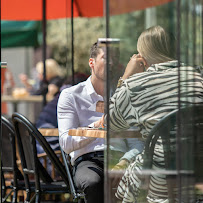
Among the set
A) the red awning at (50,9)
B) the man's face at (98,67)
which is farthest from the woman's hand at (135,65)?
the red awning at (50,9)

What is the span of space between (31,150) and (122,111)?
1161 mm

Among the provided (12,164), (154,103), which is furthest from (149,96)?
(12,164)

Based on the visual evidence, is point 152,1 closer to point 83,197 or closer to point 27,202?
point 83,197

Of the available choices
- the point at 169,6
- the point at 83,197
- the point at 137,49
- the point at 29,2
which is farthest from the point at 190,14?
the point at 29,2

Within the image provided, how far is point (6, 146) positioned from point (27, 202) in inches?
43.4

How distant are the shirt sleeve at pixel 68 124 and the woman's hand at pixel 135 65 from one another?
34.3 inches

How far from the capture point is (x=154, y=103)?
2365 millimetres

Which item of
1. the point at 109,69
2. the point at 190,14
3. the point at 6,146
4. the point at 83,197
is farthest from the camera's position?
the point at 6,146

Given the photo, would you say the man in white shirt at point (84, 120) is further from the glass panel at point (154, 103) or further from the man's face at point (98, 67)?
the glass panel at point (154, 103)

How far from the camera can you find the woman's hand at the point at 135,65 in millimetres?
2373

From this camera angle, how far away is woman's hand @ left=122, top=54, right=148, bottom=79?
7.79ft

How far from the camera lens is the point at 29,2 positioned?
6.36 m

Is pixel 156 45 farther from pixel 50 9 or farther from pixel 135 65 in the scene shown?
pixel 50 9

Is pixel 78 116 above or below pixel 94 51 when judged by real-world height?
below
